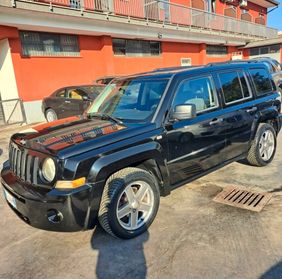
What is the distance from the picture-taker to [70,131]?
3328 mm

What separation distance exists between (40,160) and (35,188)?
271 mm

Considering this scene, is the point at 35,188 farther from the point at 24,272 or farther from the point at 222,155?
the point at 222,155

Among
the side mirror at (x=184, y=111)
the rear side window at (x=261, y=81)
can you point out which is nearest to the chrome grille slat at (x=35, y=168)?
the side mirror at (x=184, y=111)

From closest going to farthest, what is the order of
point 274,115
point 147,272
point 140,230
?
point 147,272, point 140,230, point 274,115

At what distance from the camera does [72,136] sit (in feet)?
10.2

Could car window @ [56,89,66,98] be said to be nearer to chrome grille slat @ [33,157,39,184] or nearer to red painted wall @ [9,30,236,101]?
red painted wall @ [9,30,236,101]

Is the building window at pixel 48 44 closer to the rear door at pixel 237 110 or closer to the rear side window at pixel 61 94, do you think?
the rear side window at pixel 61 94

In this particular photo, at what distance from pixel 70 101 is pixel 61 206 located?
24.3ft

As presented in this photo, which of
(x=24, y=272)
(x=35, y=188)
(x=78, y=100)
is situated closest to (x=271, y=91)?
(x=35, y=188)

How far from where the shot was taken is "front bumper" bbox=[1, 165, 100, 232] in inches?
105

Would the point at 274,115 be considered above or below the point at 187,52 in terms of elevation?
below

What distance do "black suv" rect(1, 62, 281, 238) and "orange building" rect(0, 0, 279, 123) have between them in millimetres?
7721

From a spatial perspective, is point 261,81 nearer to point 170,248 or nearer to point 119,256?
point 170,248

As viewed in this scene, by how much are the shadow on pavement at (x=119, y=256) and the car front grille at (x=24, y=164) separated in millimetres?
961
